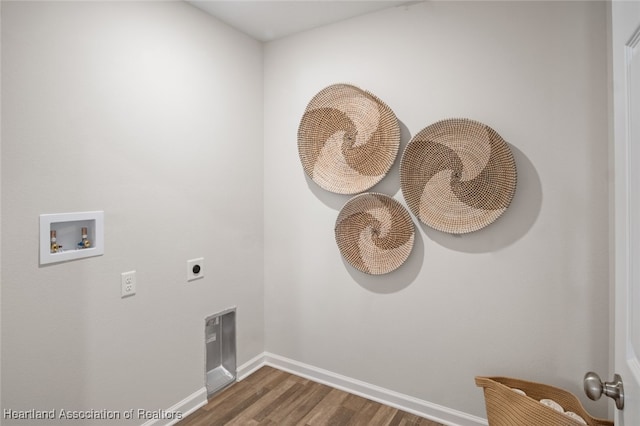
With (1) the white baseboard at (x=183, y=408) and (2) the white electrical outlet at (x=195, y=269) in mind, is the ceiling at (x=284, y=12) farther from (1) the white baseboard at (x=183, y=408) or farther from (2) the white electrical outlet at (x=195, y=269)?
(1) the white baseboard at (x=183, y=408)

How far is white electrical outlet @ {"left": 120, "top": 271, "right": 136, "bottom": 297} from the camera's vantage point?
1670 millimetres

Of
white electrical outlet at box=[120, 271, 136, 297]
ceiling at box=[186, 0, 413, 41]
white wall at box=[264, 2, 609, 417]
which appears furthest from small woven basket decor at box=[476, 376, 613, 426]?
ceiling at box=[186, 0, 413, 41]

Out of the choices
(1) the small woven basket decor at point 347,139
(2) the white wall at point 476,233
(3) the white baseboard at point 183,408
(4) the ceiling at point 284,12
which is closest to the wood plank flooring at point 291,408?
(3) the white baseboard at point 183,408

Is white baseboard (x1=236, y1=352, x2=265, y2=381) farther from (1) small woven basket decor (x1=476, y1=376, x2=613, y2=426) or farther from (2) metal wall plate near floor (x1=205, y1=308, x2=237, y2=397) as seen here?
(1) small woven basket decor (x1=476, y1=376, x2=613, y2=426)

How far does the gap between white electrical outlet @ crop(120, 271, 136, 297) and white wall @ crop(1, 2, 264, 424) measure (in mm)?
39

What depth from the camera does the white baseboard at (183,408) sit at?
186cm

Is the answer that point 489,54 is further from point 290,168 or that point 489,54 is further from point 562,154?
point 290,168

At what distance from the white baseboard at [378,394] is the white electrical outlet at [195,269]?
870mm

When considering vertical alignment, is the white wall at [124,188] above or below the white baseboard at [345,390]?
above

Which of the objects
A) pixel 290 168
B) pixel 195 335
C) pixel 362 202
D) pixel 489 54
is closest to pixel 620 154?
pixel 489 54

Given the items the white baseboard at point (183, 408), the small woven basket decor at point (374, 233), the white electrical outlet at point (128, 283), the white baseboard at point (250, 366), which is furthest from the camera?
the white baseboard at point (250, 366)

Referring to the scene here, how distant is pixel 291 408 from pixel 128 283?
46.3 inches

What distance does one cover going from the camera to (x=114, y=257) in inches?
64.4

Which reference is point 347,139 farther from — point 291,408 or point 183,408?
point 183,408
